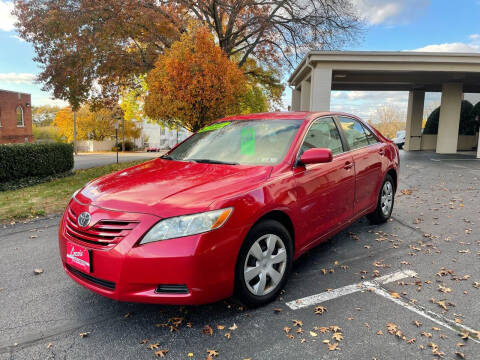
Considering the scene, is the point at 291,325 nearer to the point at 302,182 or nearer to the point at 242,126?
the point at 302,182

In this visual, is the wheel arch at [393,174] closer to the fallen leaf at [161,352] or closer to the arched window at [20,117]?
the fallen leaf at [161,352]

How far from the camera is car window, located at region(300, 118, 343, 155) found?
3730 millimetres

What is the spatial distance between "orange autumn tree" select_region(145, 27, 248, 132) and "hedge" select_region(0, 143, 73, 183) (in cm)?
410

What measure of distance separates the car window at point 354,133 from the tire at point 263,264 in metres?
1.91

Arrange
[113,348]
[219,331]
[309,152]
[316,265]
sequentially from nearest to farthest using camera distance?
[113,348]
[219,331]
[309,152]
[316,265]

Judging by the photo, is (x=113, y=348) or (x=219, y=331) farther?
(x=219, y=331)

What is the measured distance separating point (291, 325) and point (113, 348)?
131 centimetres

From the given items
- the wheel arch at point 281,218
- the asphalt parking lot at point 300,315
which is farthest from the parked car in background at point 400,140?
the wheel arch at point 281,218

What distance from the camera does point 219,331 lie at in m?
2.70

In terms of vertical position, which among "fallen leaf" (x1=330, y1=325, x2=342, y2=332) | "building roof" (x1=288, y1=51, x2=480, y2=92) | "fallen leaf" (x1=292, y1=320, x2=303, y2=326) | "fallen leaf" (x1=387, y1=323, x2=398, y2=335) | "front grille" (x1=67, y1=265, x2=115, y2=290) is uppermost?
"building roof" (x1=288, y1=51, x2=480, y2=92)

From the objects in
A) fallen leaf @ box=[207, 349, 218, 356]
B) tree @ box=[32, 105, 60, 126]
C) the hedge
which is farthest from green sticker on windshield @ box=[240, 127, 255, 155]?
tree @ box=[32, 105, 60, 126]

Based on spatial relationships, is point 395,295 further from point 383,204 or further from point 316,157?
point 383,204

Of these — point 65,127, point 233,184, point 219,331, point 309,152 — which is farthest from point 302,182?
point 65,127

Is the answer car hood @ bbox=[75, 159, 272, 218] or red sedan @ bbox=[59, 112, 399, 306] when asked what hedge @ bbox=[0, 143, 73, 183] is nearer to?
red sedan @ bbox=[59, 112, 399, 306]
